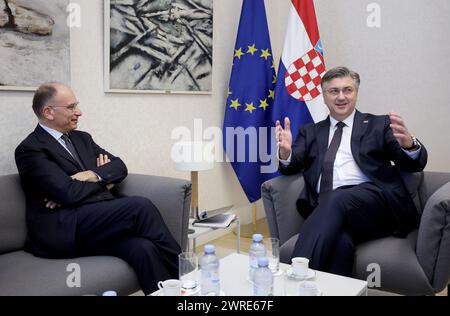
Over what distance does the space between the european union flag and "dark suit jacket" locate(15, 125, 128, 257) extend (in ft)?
5.59

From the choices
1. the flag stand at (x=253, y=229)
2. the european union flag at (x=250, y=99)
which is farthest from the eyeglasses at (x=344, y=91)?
the flag stand at (x=253, y=229)

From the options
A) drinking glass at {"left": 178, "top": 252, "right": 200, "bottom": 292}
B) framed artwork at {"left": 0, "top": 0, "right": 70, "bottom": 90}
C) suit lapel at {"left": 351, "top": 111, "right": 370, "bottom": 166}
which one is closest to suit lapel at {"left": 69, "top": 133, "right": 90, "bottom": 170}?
framed artwork at {"left": 0, "top": 0, "right": 70, "bottom": 90}

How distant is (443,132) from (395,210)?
156 centimetres

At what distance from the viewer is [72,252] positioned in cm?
204

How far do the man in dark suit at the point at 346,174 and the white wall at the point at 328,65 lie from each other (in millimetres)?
1068

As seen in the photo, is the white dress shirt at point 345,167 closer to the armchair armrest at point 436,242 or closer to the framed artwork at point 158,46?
the armchair armrest at point 436,242

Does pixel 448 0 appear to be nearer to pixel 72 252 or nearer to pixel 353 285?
pixel 353 285

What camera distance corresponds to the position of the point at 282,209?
248 cm

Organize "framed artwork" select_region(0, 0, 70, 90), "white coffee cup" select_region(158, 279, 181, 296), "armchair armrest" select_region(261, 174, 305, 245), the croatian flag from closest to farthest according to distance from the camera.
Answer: "white coffee cup" select_region(158, 279, 181, 296), "framed artwork" select_region(0, 0, 70, 90), "armchair armrest" select_region(261, 174, 305, 245), the croatian flag

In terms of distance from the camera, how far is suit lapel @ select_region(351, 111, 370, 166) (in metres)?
2.54

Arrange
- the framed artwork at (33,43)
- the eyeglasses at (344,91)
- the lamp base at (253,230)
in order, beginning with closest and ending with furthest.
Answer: the framed artwork at (33,43), the eyeglasses at (344,91), the lamp base at (253,230)

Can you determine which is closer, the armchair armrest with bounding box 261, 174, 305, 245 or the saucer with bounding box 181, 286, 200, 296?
the saucer with bounding box 181, 286, 200, 296

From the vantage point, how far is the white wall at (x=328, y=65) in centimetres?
280

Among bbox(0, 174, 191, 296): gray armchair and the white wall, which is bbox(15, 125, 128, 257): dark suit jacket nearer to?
bbox(0, 174, 191, 296): gray armchair
